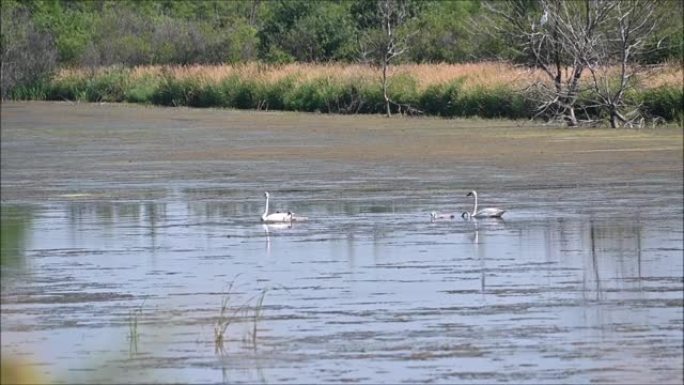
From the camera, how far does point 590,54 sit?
32.3 m

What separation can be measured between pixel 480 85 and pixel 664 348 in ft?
91.9

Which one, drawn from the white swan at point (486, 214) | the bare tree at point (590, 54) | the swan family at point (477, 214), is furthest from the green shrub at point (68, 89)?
the white swan at point (486, 214)

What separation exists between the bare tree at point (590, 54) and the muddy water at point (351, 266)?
5.25 meters

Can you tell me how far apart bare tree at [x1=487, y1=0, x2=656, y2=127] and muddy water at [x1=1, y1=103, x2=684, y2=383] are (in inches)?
207

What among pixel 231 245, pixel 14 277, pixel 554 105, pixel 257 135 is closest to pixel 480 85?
pixel 554 105

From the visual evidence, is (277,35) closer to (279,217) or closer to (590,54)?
(590,54)

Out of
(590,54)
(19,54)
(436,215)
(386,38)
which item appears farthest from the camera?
(386,38)

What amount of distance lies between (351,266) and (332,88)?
29.6 meters

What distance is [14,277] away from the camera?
11.8m

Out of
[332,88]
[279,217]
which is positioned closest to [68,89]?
[332,88]

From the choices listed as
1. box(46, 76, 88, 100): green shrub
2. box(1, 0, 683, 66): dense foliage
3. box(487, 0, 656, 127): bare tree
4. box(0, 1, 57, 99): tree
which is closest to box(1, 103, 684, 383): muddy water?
box(0, 1, 57, 99): tree

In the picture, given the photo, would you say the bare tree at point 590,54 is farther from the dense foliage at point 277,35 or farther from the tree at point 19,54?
the tree at point 19,54

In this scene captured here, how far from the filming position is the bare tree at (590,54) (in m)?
31.9

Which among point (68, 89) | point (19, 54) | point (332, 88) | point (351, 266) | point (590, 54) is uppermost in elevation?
point (68, 89)
